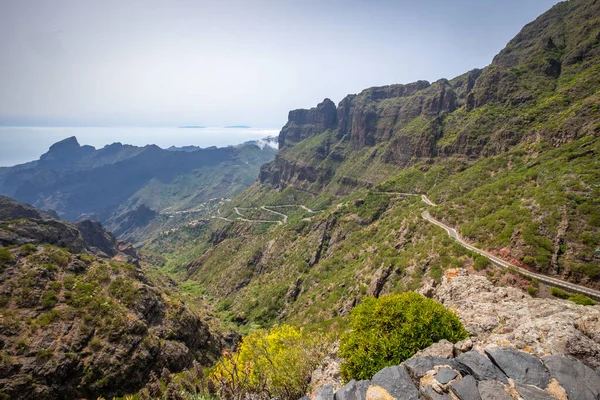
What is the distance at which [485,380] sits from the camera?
9773 millimetres

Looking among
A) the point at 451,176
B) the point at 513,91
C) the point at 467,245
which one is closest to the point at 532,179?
the point at 467,245

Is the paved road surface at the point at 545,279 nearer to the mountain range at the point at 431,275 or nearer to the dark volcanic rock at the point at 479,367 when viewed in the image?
the mountain range at the point at 431,275

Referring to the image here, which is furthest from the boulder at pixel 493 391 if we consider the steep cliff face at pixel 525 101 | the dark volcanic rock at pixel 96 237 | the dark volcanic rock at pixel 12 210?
the dark volcanic rock at pixel 96 237

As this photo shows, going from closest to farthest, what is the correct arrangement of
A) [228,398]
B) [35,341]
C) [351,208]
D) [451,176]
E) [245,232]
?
[228,398], [35,341], [451,176], [351,208], [245,232]

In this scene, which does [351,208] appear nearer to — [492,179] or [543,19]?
[492,179]

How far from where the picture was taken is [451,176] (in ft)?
241

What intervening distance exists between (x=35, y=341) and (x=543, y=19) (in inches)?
7049

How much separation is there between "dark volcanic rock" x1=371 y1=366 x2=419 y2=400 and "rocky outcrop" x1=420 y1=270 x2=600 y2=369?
17.9 feet

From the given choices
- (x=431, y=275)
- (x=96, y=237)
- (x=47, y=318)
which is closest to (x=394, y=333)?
(x=431, y=275)

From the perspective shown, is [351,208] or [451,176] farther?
[351,208]

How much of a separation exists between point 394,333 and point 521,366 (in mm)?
5996

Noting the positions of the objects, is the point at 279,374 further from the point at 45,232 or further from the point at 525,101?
the point at 525,101

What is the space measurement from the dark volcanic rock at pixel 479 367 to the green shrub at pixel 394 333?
3522 mm

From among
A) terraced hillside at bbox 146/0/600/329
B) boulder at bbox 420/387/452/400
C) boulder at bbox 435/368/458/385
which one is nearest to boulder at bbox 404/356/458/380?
boulder at bbox 435/368/458/385
